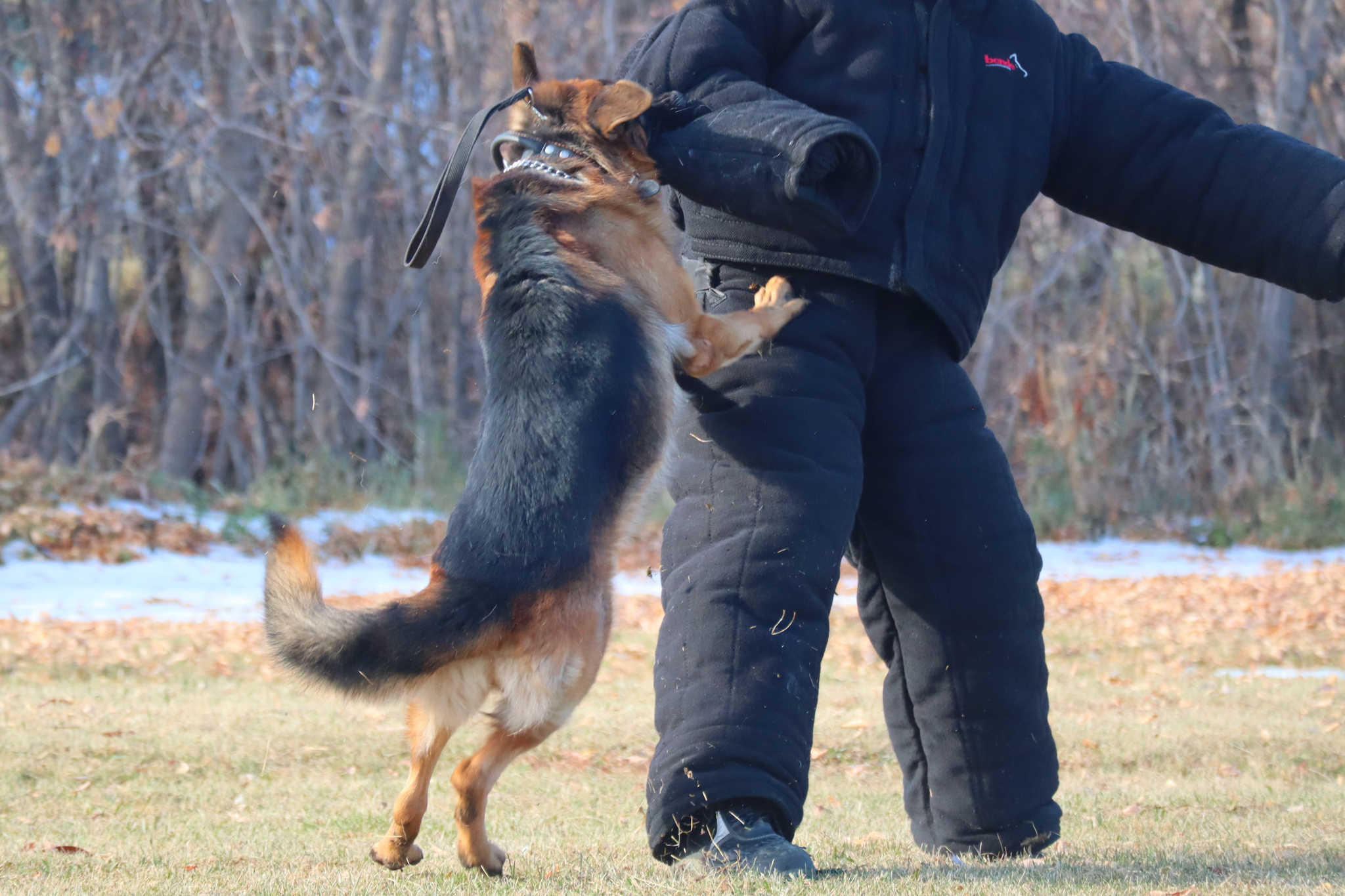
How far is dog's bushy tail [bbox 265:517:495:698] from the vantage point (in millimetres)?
2525

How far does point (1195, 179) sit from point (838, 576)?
137 cm

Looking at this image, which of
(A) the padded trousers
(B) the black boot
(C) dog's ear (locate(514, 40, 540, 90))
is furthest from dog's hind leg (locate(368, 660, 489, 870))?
(C) dog's ear (locate(514, 40, 540, 90))

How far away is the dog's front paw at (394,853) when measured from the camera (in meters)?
2.87

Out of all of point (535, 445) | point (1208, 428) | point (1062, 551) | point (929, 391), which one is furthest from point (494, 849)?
point (1208, 428)

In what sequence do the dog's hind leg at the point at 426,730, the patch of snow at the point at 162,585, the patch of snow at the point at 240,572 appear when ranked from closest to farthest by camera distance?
1. the dog's hind leg at the point at 426,730
2. the patch of snow at the point at 162,585
3. the patch of snow at the point at 240,572

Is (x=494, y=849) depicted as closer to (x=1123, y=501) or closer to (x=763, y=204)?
(x=763, y=204)

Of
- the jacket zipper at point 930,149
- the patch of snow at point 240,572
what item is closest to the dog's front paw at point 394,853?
the jacket zipper at point 930,149

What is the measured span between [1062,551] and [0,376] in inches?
404

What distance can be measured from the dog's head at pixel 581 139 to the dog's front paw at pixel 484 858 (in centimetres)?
162

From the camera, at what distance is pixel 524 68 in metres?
3.66

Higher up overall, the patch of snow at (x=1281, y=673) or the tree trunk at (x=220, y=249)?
the tree trunk at (x=220, y=249)

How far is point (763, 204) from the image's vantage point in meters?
2.74

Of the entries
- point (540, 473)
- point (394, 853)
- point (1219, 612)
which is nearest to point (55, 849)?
point (394, 853)

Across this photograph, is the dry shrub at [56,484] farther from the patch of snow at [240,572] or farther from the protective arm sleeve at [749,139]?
the protective arm sleeve at [749,139]
